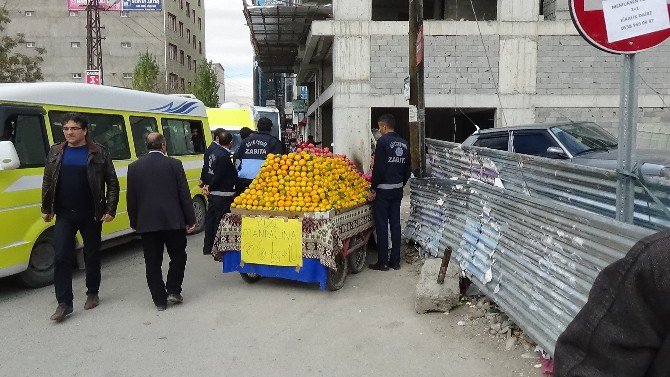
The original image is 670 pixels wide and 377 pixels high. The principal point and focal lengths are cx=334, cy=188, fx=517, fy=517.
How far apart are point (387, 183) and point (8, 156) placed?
424 cm

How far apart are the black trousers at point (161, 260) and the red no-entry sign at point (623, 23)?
4331mm

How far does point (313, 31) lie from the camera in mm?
14578

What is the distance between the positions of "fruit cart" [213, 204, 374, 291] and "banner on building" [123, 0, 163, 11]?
34.4 meters

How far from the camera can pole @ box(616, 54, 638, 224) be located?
259 cm

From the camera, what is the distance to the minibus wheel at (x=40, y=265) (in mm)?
6031

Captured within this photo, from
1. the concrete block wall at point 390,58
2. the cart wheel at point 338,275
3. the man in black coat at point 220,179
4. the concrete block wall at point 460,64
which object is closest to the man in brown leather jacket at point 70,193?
the man in black coat at point 220,179

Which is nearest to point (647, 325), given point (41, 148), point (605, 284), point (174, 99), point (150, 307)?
point (605, 284)

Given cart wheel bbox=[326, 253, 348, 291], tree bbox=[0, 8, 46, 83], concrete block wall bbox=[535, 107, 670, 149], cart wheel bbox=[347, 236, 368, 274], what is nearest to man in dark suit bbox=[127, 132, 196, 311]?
cart wheel bbox=[326, 253, 348, 291]

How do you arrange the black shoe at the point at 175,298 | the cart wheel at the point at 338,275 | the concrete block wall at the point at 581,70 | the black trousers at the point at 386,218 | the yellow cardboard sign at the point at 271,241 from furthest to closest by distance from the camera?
1. the concrete block wall at the point at 581,70
2. the black trousers at the point at 386,218
3. the cart wheel at the point at 338,275
4. the yellow cardboard sign at the point at 271,241
5. the black shoe at the point at 175,298

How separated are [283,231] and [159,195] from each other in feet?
4.43

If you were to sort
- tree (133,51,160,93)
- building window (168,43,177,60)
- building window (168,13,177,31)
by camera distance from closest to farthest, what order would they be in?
tree (133,51,160,93)
building window (168,13,177,31)
building window (168,43,177,60)

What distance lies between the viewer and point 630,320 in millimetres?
1194

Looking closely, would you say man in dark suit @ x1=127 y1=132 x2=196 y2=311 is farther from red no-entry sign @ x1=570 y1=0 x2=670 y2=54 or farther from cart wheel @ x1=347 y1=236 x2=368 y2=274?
red no-entry sign @ x1=570 y1=0 x2=670 y2=54

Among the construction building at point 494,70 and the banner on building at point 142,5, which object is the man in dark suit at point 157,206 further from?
the banner on building at point 142,5
